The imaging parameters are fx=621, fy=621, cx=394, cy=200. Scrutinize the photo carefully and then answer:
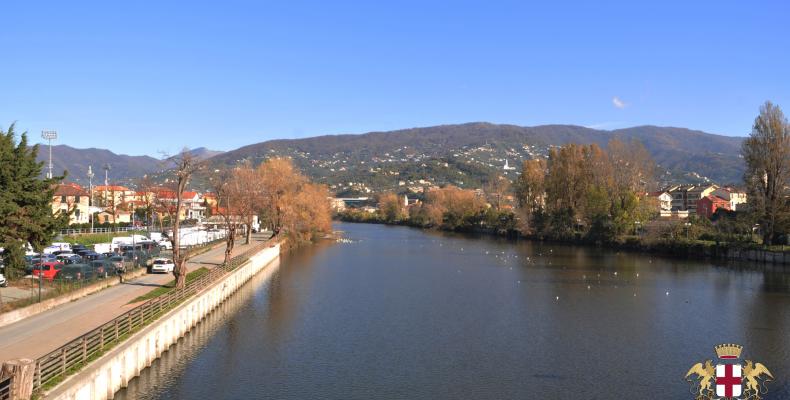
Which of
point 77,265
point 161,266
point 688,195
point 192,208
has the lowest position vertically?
point 161,266

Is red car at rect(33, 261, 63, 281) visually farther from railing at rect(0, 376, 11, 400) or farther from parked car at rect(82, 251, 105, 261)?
railing at rect(0, 376, 11, 400)

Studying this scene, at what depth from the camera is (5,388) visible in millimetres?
14164

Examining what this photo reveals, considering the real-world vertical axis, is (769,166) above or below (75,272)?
above

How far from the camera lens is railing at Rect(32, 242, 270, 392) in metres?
16.1

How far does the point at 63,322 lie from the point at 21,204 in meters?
7.99

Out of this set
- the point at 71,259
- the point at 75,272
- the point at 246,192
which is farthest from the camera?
the point at 246,192

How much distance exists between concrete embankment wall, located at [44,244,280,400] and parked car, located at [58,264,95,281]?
675cm

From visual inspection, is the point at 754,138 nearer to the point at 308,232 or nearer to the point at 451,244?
the point at 451,244

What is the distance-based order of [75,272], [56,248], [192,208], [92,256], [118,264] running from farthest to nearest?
[192,208]
[56,248]
[92,256]
[118,264]
[75,272]

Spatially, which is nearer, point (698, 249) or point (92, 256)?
point (92, 256)

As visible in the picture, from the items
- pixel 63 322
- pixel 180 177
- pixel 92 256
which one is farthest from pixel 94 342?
pixel 92 256

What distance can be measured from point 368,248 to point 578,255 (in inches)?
1064

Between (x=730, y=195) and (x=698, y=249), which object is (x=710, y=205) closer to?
(x=730, y=195)

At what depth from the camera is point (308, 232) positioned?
89312 mm
